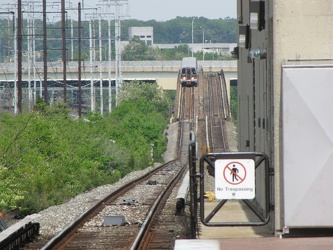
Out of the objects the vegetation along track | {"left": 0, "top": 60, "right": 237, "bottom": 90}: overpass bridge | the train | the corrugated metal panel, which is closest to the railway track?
the vegetation along track

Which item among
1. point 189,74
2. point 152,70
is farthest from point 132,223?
point 152,70

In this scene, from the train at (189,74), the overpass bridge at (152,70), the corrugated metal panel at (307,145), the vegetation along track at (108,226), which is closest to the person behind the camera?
the corrugated metal panel at (307,145)

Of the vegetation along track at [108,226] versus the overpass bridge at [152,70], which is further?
the overpass bridge at [152,70]

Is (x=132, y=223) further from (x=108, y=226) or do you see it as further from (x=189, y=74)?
(x=189, y=74)

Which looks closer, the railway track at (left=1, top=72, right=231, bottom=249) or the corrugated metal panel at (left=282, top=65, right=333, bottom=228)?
the corrugated metal panel at (left=282, top=65, right=333, bottom=228)

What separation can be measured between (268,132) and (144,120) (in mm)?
72908

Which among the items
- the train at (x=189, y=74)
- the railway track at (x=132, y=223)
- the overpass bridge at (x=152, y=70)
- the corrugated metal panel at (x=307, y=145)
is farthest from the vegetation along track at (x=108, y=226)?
the overpass bridge at (x=152, y=70)

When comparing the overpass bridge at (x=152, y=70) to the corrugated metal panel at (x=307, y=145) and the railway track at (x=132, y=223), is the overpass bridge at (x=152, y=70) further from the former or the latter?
the corrugated metal panel at (x=307, y=145)

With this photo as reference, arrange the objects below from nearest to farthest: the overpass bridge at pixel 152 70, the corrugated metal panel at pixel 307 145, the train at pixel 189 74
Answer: the corrugated metal panel at pixel 307 145
the train at pixel 189 74
the overpass bridge at pixel 152 70

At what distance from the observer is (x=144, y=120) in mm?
87750

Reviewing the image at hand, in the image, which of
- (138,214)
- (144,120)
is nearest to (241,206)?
(138,214)

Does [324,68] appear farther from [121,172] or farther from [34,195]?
[121,172]

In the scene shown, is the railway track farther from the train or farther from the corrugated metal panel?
the train

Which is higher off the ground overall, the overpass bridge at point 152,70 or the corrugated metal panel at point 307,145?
the corrugated metal panel at point 307,145
